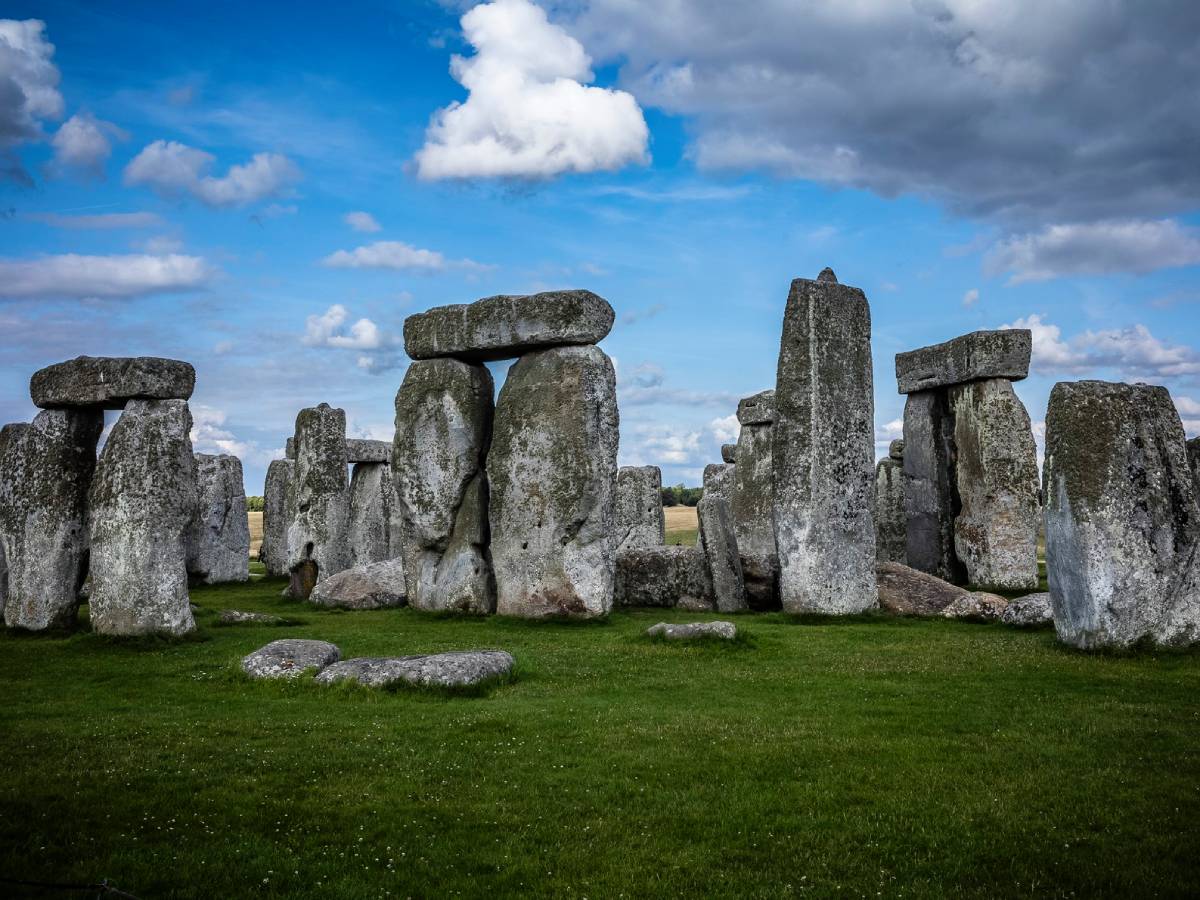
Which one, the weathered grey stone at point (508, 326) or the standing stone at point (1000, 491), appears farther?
the standing stone at point (1000, 491)

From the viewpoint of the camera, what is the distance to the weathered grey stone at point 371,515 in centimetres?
2628

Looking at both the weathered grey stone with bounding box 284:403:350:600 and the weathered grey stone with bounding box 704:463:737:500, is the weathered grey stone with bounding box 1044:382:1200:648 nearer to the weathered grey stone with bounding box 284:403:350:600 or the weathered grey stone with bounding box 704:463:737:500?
the weathered grey stone with bounding box 704:463:737:500

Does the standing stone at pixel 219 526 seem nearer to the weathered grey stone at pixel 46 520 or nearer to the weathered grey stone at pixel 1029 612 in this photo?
the weathered grey stone at pixel 46 520

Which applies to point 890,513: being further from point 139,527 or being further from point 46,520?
point 46,520

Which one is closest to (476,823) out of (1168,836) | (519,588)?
(1168,836)

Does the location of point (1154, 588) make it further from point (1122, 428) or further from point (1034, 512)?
point (1034, 512)

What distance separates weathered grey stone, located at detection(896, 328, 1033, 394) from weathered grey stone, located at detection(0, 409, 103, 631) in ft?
52.1

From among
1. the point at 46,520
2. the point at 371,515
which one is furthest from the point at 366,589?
the point at 371,515

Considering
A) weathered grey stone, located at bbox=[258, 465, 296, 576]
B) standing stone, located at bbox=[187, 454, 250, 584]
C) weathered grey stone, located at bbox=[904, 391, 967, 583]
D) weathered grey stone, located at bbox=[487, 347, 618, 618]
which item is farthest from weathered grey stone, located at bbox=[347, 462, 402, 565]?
weathered grey stone, located at bbox=[904, 391, 967, 583]

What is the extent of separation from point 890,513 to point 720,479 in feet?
15.5

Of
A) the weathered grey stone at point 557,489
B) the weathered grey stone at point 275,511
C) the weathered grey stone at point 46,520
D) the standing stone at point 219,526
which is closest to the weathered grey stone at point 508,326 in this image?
the weathered grey stone at point 557,489

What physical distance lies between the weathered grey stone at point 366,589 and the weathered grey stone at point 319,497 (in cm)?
295

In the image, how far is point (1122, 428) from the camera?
11.8 m

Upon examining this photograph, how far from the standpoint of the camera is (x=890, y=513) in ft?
84.9
